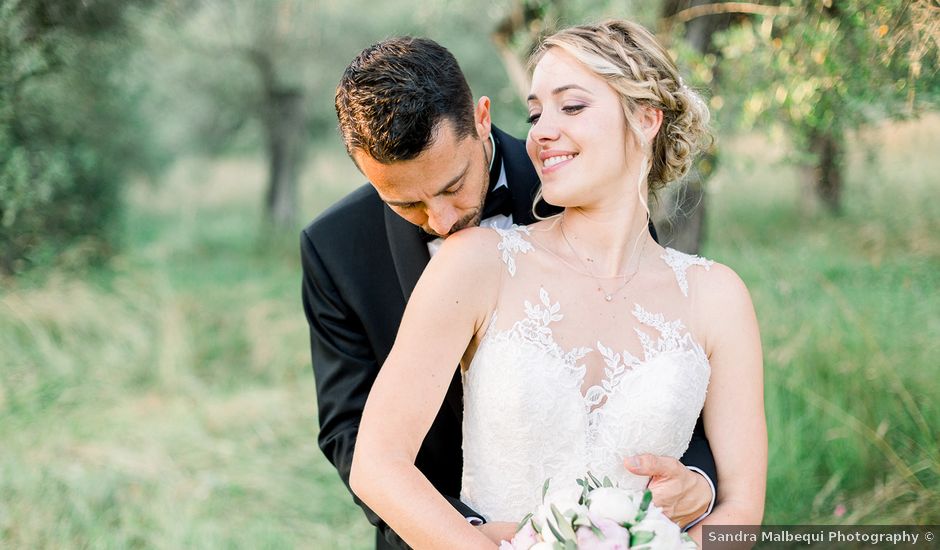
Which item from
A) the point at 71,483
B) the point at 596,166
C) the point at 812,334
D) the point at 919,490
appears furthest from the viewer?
the point at 812,334

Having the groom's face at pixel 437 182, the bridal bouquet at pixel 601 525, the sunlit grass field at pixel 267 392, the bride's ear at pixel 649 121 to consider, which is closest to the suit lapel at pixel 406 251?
the groom's face at pixel 437 182

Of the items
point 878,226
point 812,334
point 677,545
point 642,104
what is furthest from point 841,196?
point 677,545

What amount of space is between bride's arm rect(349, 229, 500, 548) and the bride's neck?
41cm

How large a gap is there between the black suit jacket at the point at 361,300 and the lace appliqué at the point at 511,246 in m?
0.30

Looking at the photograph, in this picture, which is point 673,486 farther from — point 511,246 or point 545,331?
point 511,246

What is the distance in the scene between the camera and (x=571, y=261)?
2.38m

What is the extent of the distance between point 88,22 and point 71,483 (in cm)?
265

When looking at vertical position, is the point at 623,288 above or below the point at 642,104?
below

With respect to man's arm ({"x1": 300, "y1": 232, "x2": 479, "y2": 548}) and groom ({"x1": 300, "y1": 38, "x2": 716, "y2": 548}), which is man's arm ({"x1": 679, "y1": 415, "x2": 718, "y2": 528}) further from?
man's arm ({"x1": 300, "y1": 232, "x2": 479, "y2": 548})

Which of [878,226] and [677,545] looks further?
[878,226]

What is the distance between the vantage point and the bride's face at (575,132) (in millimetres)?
2236

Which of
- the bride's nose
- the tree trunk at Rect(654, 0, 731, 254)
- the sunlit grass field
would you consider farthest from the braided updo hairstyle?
the sunlit grass field

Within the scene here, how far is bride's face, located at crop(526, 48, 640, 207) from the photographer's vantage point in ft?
7.34

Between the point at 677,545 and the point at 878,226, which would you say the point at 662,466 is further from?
the point at 878,226
